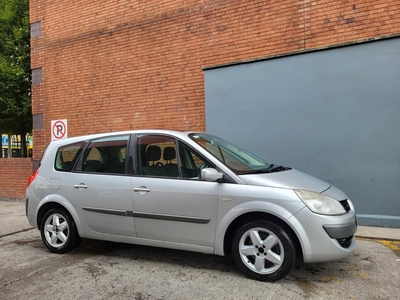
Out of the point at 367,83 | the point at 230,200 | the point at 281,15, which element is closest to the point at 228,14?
the point at 281,15

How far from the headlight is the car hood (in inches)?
3.2

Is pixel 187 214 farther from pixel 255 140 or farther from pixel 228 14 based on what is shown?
pixel 228 14

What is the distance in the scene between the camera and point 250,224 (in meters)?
3.55

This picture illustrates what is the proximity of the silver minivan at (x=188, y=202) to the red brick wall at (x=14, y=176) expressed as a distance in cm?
601

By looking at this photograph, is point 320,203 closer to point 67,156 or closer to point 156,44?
point 67,156

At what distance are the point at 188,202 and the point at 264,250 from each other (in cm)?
99

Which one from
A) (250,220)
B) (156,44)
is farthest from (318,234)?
(156,44)

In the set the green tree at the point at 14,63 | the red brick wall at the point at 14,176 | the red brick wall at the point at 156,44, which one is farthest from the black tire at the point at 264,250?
the green tree at the point at 14,63

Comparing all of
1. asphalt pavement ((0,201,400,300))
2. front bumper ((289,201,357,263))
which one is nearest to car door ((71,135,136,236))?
asphalt pavement ((0,201,400,300))

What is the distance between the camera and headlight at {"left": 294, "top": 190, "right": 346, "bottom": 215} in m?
3.40

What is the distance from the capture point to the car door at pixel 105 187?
4.20 metres

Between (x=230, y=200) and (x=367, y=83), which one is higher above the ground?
(x=367, y=83)

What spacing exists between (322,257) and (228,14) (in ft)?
18.5

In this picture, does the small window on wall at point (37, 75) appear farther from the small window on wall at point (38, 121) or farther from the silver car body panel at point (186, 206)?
the silver car body panel at point (186, 206)
